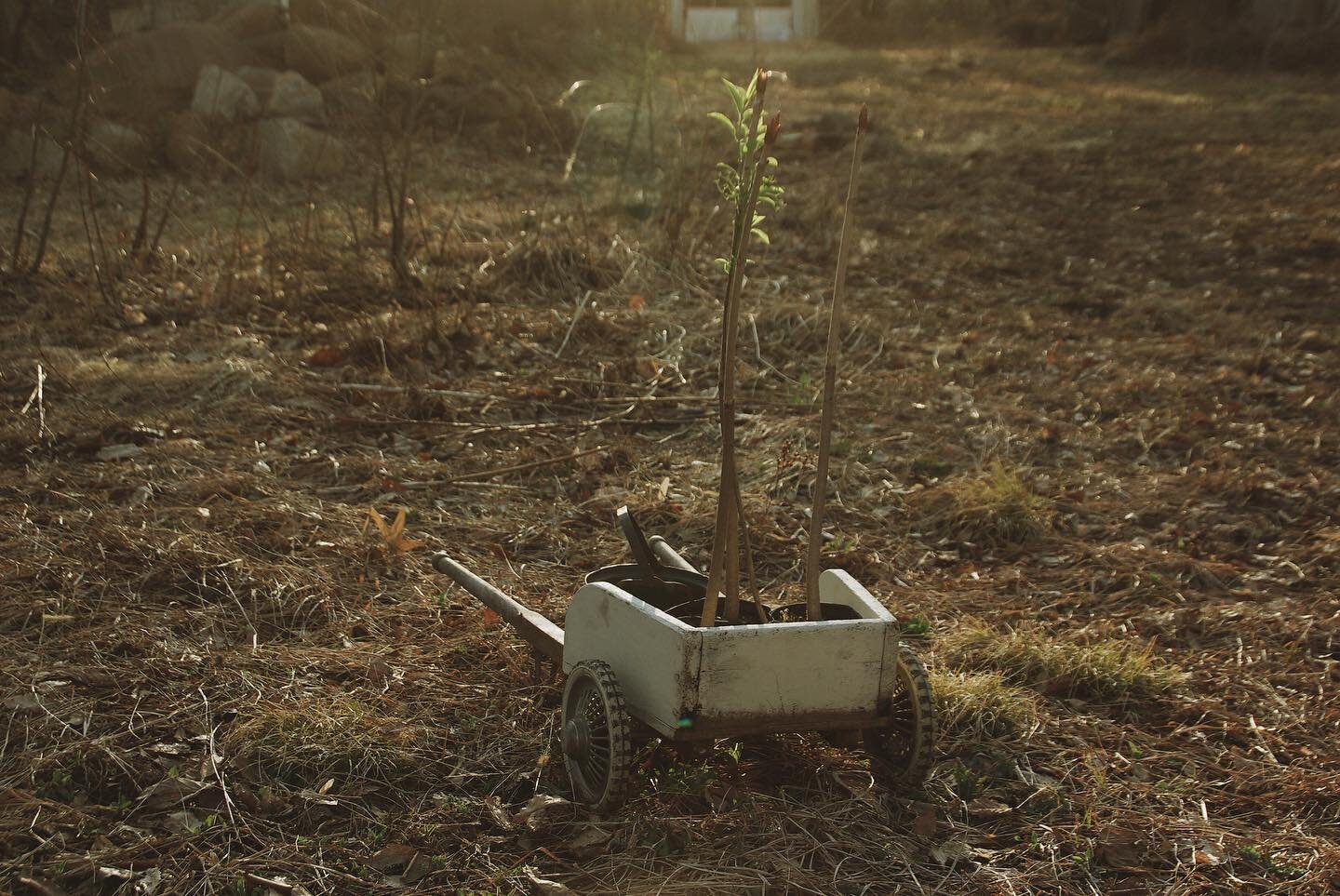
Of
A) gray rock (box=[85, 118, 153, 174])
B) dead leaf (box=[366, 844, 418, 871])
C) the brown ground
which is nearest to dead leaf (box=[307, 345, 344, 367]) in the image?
the brown ground

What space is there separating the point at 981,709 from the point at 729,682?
872 millimetres

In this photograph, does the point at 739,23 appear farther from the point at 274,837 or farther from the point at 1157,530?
the point at 274,837

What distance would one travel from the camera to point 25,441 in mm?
4430

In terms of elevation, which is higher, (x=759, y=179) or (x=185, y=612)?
(x=759, y=179)

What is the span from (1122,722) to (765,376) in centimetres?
284

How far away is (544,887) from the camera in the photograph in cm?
237

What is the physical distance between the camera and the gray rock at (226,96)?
384 inches

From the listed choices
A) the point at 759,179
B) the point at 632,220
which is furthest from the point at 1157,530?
the point at 632,220

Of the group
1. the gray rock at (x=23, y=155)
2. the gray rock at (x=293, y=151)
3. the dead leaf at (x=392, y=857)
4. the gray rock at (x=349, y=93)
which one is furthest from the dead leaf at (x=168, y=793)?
the gray rock at (x=349, y=93)

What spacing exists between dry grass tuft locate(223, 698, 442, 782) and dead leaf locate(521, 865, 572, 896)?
1.43 feet

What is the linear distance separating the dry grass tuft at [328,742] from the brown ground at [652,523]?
0.04ft

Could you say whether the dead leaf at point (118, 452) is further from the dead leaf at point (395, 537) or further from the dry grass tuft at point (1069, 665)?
the dry grass tuft at point (1069, 665)

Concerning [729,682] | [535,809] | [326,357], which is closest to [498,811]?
[535,809]

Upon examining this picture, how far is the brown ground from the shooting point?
101 inches
